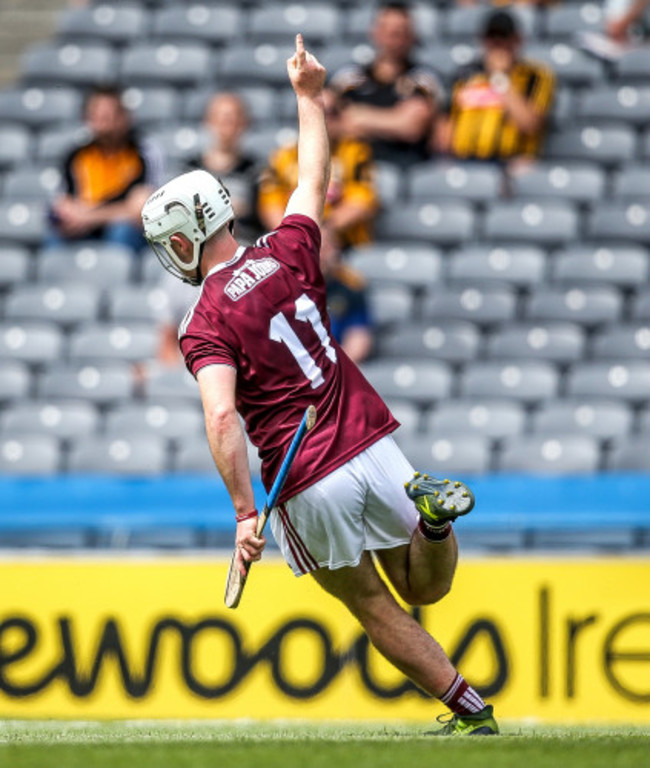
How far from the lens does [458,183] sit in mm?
11703

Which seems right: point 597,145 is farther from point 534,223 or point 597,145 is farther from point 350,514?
point 350,514

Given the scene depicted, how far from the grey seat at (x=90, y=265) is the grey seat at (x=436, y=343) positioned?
2122 mm

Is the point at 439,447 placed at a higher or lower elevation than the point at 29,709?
higher

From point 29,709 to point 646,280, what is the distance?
502 cm

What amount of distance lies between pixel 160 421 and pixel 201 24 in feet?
15.4

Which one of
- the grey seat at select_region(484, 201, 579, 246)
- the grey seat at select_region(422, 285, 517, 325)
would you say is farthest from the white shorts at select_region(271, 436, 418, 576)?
the grey seat at select_region(484, 201, 579, 246)

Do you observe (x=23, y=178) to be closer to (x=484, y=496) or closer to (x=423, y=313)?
(x=423, y=313)

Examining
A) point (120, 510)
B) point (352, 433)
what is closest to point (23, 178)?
point (120, 510)

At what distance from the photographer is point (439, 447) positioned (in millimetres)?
9703

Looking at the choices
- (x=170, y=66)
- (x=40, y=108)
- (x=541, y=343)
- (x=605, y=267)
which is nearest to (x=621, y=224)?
(x=605, y=267)

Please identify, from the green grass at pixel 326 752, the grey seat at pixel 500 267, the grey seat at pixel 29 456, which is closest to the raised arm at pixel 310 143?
the green grass at pixel 326 752

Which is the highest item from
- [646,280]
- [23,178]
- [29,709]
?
[23,178]

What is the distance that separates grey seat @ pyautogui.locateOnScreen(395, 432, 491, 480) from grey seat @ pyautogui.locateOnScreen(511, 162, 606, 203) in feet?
8.21

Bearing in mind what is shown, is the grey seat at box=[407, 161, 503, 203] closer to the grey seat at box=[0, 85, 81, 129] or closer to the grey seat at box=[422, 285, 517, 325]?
the grey seat at box=[422, 285, 517, 325]
